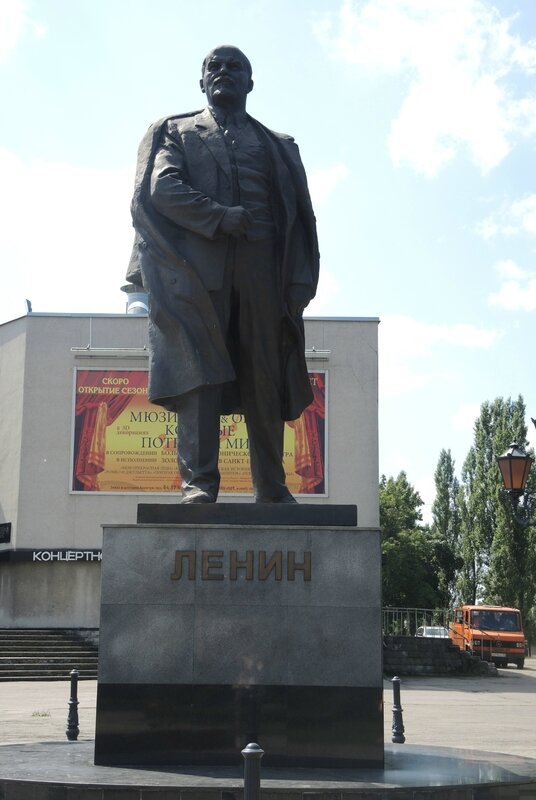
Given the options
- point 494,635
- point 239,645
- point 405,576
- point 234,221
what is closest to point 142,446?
point 494,635

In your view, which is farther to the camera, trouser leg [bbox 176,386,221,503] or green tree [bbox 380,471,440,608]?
green tree [bbox 380,471,440,608]

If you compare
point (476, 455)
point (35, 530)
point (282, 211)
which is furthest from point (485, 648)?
point (282, 211)

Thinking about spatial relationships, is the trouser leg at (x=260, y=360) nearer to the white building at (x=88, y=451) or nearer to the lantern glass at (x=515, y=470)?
the lantern glass at (x=515, y=470)

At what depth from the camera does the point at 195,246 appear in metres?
7.98

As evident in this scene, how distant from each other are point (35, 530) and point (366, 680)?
29415 millimetres

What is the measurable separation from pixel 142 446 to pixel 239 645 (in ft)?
92.7

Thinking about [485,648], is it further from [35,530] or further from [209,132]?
[209,132]

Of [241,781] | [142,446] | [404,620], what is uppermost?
[142,446]

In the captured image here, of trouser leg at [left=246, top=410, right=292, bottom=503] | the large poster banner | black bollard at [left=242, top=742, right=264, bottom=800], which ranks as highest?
the large poster banner

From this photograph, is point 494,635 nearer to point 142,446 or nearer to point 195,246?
point 142,446

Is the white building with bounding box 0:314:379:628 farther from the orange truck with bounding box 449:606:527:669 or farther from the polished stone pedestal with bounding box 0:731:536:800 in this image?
the polished stone pedestal with bounding box 0:731:536:800

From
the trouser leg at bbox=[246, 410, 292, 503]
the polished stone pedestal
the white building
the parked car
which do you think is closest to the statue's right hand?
the trouser leg at bbox=[246, 410, 292, 503]

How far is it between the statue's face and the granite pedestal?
3183 millimetres

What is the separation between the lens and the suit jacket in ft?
25.8
